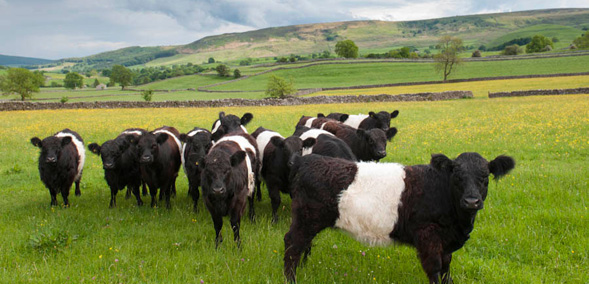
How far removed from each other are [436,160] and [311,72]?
90.3 metres

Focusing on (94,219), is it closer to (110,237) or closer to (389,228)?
(110,237)

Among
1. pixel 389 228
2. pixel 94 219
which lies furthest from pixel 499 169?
pixel 94 219

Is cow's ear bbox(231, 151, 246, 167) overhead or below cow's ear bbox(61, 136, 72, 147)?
below

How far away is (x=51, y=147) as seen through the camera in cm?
797

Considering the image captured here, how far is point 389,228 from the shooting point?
420 centimetres

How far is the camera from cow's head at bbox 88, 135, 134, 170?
8008 mm

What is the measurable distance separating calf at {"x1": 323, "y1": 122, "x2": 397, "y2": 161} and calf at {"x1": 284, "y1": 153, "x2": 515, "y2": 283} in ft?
13.9

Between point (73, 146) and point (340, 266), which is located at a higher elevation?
point (73, 146)

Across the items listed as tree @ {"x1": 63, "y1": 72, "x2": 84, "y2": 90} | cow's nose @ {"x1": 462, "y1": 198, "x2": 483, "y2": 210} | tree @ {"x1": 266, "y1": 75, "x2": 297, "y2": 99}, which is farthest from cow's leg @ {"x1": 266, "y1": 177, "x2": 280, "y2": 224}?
tree @ {"x1": 63, "y1": 72, "x2": 84, "y2": 90}

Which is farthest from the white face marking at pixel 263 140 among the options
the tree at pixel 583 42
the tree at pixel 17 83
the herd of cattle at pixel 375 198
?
the tree at pixel 583 42

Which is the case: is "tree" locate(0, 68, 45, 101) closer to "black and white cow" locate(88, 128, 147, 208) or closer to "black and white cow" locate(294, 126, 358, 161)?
"black and white cow" locate(88, 128, 147, 208)

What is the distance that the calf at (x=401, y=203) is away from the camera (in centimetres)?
406

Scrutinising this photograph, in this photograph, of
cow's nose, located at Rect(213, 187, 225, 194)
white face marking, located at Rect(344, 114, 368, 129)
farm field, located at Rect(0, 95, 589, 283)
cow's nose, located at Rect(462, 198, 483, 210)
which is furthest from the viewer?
white face marking, located at Rect(344, 114, 368, 129)

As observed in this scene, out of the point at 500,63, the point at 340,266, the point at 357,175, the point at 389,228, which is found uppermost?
the point at 500,63
